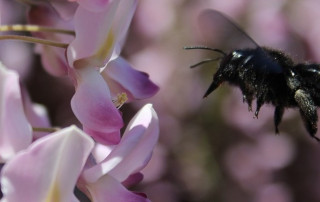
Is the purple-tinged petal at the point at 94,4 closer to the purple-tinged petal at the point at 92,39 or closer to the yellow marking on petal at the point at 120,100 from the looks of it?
the purple-tinged petal at the point at 92,39

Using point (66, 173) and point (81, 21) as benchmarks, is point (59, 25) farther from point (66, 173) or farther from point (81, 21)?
point (66, 173)

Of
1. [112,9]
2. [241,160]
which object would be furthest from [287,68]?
[241,160]

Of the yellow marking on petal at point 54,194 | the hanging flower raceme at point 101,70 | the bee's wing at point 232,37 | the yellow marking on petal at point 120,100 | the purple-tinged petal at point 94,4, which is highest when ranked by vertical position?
the purple-tinged petal at point 94,4

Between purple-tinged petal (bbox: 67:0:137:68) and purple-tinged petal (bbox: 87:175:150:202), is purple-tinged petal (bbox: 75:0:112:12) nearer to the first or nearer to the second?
purple-tinged petal (bbox: 67:0:137:68)

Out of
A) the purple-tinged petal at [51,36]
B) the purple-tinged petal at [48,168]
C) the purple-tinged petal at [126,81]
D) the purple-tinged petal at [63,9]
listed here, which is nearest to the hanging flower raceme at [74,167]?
the purple-tinged petal at [48,168]

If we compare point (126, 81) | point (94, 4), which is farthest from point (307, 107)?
point (94, 4)

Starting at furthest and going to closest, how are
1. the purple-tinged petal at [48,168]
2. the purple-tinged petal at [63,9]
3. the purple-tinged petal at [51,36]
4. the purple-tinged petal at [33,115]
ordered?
the purple-tinged petal at [63,9], the purple-tinged petal at [33,115], the purple-tinged petal at [51,36], the purple-tinged petal at [48,168]

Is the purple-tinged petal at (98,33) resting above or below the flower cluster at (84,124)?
above
